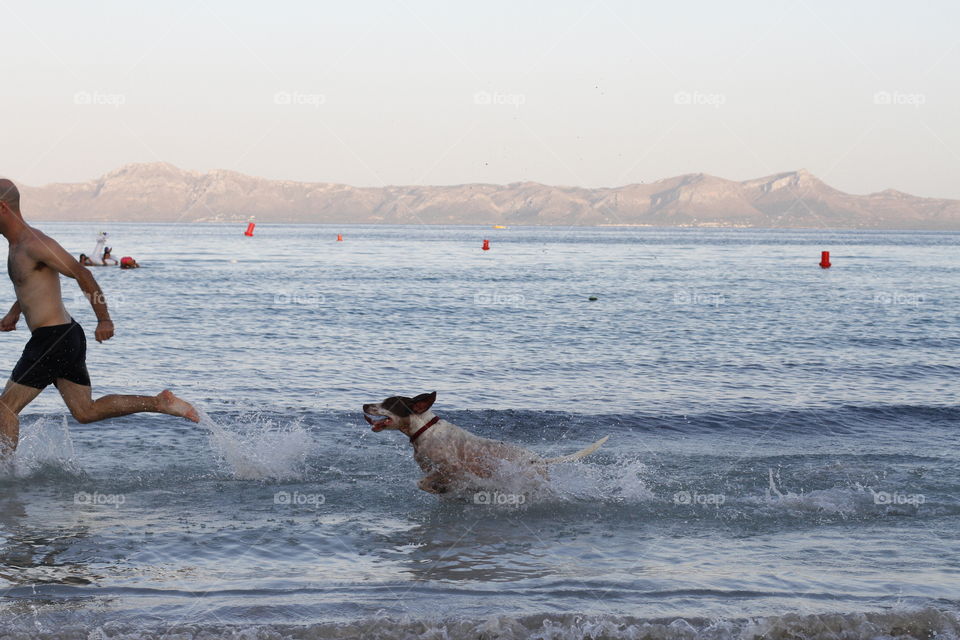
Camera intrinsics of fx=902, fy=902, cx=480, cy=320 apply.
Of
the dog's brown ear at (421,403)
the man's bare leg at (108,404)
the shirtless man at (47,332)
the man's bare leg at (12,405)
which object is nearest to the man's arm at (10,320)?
the shirtless man at (47,332)

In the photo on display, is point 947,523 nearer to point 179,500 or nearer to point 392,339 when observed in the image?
point 179,500

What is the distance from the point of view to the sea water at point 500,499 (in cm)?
565

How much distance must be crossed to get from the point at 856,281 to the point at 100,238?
125 feet

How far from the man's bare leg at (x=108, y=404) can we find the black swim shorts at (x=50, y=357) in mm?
141

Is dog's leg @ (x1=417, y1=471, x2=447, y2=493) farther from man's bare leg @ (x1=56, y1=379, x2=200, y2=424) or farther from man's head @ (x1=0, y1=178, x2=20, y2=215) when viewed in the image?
man's head @ (x1=0, y1=178, x2=20, y2=215)

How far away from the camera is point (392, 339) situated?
68.5ft

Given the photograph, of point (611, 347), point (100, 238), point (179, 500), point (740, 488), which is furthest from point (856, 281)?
point (179, 500)

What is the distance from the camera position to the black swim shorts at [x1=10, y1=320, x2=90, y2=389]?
24.8 feet

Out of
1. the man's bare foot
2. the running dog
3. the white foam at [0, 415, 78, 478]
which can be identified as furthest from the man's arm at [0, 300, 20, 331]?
the running dog

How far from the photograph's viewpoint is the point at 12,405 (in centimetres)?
779

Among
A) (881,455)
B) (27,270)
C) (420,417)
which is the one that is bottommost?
(881,455)

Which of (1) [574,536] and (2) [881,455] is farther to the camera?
(2) [881,455]

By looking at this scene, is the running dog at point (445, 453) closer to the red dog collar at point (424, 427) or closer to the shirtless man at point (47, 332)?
the red dog collar at point (424, 427)

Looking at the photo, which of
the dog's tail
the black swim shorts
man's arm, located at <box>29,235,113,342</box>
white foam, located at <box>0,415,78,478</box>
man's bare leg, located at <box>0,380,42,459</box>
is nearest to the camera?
man's arm, located at <box>29,235,113,342</box>
